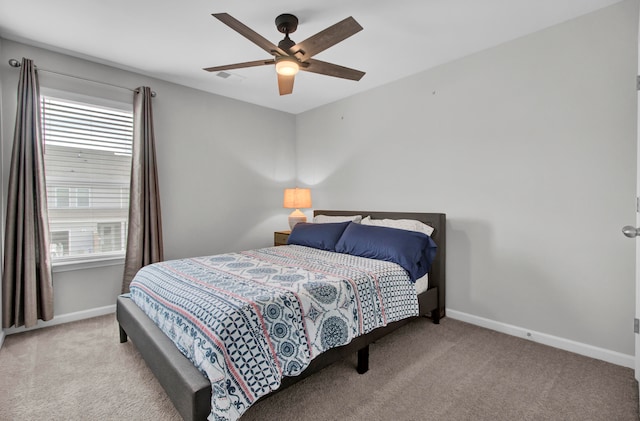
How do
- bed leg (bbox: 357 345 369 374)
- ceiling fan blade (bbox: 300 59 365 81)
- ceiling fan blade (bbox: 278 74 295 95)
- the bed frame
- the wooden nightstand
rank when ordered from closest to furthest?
the bed frame < bed leg (bbox: 357 345 369 374) < ceiling fan blade (bbox: 300 59 365 81) < ceiling fan blade (bbox: 278 74 295 95) < the wooden nightstand

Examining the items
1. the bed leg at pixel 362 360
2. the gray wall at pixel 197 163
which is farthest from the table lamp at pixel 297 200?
the bed leg at pixel 362 360

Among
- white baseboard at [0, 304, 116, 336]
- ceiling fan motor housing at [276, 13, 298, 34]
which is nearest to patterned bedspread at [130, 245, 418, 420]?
white baseboard at [0, 304, 116, 336]

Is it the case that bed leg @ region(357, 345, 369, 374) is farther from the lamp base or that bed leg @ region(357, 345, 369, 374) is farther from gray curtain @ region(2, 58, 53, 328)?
gray curtain @ region(2, 58, 53, 328)

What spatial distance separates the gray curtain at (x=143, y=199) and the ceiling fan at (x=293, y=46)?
4.69 feet

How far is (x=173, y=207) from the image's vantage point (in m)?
3.61

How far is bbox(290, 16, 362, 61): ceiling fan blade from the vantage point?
5.97ft

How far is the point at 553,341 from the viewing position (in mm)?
2434

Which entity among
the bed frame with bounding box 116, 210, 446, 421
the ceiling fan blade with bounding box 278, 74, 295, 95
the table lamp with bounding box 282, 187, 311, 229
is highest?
the ceiling fan blade with bounding box 278, 74, 295, 95

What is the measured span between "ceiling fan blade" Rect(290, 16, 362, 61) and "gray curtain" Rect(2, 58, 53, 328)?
2386 millimetres

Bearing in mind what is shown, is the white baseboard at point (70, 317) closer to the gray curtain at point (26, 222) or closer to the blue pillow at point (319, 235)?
the gray curtain at point (26, 222)

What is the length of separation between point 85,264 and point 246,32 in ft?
8.89

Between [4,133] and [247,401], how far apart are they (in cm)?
309

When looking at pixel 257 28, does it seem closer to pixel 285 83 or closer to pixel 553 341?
pixel 285 83

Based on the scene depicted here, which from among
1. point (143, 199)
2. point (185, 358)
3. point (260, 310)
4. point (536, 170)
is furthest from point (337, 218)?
point (185, 358)
